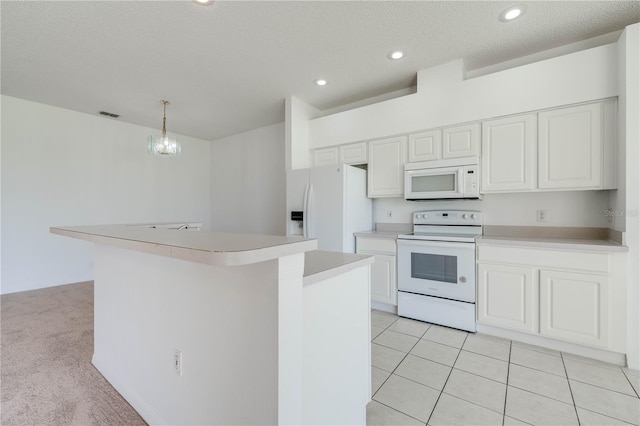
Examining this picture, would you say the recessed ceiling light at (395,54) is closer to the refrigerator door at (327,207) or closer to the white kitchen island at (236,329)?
the refrigerator door at (327,207)

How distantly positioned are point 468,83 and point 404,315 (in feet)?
8.13

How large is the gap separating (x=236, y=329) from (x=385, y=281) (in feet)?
7.72

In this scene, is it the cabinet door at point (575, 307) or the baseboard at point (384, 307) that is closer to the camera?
the cabinet door at point (575, 307)

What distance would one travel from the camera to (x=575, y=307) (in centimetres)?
215

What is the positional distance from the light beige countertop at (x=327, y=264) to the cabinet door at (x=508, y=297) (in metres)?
1.65

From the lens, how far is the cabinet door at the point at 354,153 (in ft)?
11.3

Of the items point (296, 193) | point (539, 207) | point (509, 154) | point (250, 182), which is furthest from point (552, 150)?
point (250, 182)

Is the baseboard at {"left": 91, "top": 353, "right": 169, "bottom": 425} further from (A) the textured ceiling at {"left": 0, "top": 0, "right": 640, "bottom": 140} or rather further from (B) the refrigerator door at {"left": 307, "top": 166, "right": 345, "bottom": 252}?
(A) the textured ceiling at {"left": 0, "top": 0, "right": 640, "bottom": 140}

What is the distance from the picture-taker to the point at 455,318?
2.66 meters

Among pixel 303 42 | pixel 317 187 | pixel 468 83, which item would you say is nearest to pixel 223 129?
pixel 317 187

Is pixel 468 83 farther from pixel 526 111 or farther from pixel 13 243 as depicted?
pixel 13 243

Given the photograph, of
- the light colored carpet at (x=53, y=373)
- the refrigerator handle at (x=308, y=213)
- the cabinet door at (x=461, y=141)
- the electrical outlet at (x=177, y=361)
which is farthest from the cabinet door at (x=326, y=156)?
the light colored carpet at (x=53, y=373)

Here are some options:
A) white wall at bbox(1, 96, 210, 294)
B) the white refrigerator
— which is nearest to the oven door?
the white refrigerator

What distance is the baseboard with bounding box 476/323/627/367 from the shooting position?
81.6 inches
